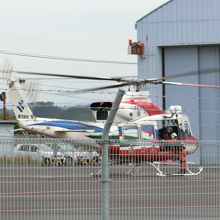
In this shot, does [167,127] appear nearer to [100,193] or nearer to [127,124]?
[127,124]

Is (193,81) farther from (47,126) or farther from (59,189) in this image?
(59,189)

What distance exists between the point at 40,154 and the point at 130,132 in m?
15.6

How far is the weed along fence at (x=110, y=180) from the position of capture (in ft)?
30.3

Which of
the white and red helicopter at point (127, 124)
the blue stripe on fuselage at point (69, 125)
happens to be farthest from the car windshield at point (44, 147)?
the blue stripe on fuselage at point (69, 125)

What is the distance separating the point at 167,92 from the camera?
38.8m

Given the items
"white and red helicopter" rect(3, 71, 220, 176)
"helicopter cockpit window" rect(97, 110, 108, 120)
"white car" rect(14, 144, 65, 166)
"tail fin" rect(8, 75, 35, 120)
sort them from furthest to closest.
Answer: "tail fin" rect(8, 75, 35, 120)
"white and red helicopter" rect(3, 71, 220, 176)
"helicopter cockpit window" rect(97, 110, 108, 120)
"white car" rect(14, 144, 65, 166)

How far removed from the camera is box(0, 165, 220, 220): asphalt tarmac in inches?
364

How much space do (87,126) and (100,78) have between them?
479 inches

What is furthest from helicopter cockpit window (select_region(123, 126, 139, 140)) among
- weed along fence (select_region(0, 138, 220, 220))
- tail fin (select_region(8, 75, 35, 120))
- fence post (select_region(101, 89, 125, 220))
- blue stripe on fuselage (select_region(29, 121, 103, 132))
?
fence post (select_region(101, 89, 125, 220))

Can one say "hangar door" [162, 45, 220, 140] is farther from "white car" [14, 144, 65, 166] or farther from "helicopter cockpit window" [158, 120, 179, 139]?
"white car" [14, 144, 65, 166]

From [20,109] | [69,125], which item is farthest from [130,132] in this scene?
[20,109]

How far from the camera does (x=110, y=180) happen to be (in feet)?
31.5

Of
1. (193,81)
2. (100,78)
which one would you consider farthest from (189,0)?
(100,78)

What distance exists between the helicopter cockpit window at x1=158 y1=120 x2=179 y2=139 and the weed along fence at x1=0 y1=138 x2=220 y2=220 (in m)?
14.4
